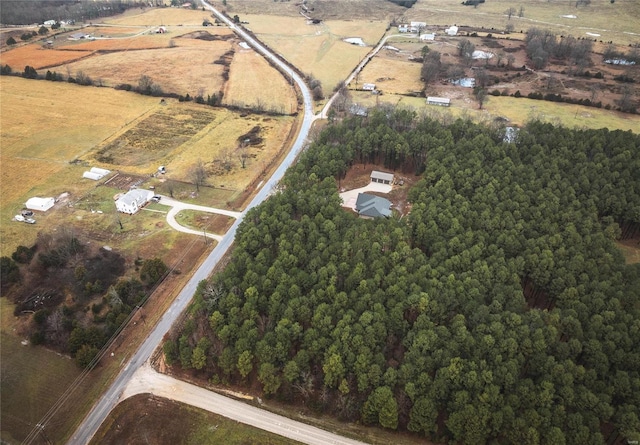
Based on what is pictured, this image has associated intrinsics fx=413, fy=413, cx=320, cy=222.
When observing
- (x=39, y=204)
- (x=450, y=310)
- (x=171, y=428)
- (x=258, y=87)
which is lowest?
(x=171, y=428)

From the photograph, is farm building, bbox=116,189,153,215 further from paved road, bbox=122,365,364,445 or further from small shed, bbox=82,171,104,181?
paved road, bbox=122,365,364,445

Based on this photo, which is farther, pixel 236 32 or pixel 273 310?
pixel 236 32

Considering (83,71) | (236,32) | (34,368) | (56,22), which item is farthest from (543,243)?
(56,22)

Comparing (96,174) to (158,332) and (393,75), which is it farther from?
(393,75)

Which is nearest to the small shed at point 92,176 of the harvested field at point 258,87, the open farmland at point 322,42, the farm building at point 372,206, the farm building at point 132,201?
the farm building at point 132,201

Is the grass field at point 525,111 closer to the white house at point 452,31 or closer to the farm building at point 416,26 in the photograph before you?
the white house at point 452,31

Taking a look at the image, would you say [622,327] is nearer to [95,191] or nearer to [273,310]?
[273,310]

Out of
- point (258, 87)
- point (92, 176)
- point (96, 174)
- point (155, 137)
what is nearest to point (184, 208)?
point (96, 174)

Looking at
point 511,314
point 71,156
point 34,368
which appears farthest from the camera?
point 71,156
